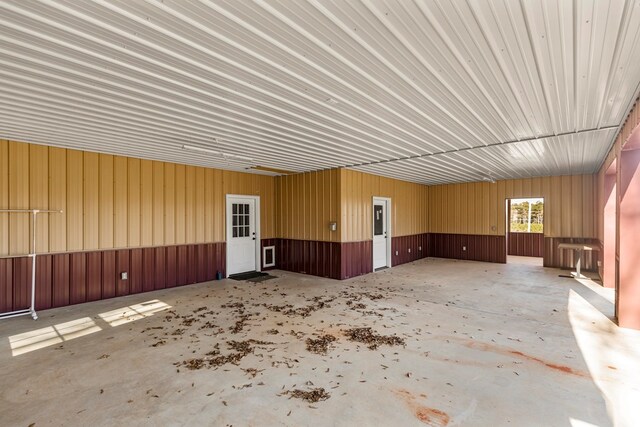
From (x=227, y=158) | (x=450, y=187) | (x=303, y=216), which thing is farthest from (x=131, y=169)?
(x=450, y=187)

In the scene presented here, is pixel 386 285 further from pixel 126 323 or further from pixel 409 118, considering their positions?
pixel 126 323

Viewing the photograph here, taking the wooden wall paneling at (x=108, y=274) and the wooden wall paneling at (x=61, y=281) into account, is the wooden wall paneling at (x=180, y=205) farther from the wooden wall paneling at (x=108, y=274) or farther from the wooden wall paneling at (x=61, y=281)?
the wooden wall paneling at (x=61, y=281)

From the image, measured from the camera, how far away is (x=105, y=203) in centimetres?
584

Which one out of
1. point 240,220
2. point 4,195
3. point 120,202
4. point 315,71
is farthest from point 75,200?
point 315,71

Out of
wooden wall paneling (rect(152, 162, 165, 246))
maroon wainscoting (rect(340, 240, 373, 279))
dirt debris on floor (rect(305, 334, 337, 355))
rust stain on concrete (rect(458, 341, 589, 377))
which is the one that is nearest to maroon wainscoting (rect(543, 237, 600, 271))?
maroon wainscoting (rect(340, 240, 373, 279))

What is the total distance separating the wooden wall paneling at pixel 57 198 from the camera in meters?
5.24

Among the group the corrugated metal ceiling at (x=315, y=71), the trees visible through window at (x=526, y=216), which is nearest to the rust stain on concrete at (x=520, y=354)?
the corrugated metal ceiling at (x=315, y=71)

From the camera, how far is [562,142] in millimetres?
5262

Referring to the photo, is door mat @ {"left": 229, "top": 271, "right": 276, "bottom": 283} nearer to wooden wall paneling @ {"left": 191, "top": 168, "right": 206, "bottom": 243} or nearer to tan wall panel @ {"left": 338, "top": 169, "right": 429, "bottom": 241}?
wooden wall paneling @ {"left": 191, "top": 168, "right": 206, "bottom": 243}

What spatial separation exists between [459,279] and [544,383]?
4868 millimetres

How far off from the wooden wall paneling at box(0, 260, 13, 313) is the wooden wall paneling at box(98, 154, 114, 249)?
1234 millimetres

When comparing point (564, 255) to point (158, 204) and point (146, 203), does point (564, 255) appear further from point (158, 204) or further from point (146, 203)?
point (146, 203)

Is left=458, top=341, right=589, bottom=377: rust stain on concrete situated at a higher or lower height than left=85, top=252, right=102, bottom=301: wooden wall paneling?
lower

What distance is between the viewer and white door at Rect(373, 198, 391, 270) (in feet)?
28.8
